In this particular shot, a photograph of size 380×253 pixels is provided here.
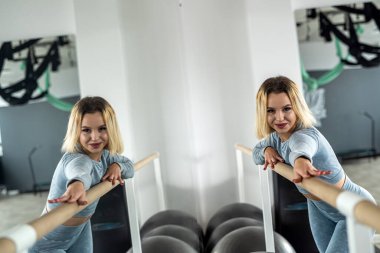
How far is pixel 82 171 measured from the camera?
55.4 inches

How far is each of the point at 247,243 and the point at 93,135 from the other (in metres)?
0.99

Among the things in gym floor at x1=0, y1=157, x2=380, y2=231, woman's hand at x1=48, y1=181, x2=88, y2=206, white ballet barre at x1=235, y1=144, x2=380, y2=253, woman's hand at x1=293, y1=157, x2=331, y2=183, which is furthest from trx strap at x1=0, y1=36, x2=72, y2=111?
white ballet barre at x1=235, y1=144, x2=380, y2=253

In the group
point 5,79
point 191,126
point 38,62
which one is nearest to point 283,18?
point 191,126

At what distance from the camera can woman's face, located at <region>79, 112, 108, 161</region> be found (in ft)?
5.77

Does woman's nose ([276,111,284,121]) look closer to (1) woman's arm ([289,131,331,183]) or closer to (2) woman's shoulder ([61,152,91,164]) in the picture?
(1) woman's arm ([289,131,331,183])

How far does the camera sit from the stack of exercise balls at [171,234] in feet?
6.95

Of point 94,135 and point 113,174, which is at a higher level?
point 94,135

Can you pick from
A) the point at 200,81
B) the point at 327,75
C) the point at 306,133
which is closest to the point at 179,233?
the point at 306,133

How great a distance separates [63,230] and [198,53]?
7.16 feet

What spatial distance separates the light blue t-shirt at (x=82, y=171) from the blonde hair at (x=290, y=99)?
66cm

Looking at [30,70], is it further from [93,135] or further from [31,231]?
[31,231]

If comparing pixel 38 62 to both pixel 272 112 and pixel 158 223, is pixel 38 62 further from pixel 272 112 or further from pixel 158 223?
pixel 272 112

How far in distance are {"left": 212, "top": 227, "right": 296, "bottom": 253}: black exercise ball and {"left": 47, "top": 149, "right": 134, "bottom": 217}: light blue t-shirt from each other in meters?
0.66

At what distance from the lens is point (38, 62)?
3.63 metres
